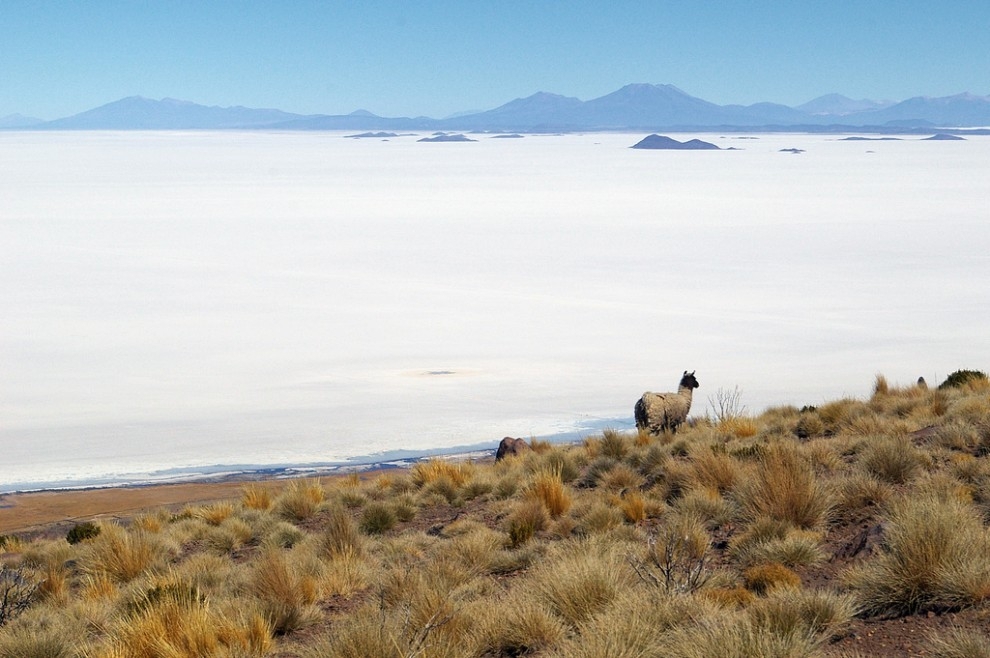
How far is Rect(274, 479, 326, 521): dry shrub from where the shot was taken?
10727 mm

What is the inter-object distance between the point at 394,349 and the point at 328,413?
20.1ft

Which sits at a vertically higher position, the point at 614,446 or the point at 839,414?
the point at 839,414

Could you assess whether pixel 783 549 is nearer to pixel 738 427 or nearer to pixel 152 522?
pixel 738 427

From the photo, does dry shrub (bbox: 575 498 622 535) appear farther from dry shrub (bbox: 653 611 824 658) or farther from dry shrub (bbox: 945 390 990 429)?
dry shrub (bbox: 945 390 990 429)

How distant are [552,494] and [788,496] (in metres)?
2.45

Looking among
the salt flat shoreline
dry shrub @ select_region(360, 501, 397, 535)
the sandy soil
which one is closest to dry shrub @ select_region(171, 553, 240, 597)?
dry shrub @ select_region(360, 501, 397, 535)

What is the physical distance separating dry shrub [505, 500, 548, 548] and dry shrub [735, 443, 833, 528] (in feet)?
5.64

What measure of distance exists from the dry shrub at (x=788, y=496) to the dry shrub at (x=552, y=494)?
175 centimetres

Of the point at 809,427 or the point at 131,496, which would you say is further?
the point at 131,496

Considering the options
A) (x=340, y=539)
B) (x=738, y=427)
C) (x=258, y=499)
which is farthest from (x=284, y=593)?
(x=738, y=427)

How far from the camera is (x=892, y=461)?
28.2 feet

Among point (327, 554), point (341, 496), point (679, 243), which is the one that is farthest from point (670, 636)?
point (679, 243)

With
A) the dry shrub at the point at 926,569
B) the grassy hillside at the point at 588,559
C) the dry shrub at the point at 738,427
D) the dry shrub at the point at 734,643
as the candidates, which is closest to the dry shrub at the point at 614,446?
the grassy hillside at the point at 588,559

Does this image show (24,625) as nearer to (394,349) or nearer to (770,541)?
(770,541)
